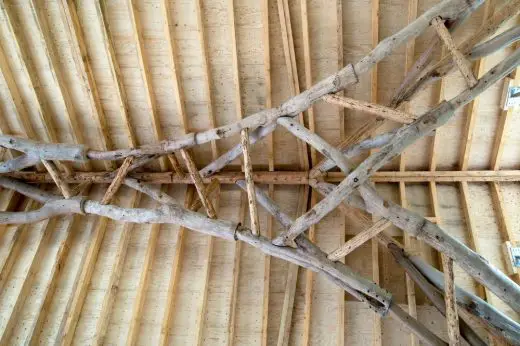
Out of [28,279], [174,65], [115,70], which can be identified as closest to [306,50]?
[174,65]

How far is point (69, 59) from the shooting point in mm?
5309

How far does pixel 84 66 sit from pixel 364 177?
3645 millimetres

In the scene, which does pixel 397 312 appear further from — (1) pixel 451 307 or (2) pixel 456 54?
(2) pixel 456 54

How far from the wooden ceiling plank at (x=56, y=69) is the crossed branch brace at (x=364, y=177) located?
710 millimetres

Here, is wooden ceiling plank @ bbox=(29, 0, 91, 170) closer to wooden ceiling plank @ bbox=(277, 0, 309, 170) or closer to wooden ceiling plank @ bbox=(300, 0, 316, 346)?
wooden ceiling plank @ bbox=(277, 0, 309, 170)

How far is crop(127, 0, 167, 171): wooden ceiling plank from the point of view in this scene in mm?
4883

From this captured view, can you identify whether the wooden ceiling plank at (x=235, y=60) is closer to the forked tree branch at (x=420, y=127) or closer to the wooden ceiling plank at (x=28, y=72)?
the forked tree branch at (x=420, y=127)

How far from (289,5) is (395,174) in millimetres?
2511

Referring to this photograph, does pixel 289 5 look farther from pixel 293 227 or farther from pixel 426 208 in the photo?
pixel 426 208

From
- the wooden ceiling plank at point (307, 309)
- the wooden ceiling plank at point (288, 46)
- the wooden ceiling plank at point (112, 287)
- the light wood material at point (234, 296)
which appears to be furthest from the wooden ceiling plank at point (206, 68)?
the wooden ceiling plank at point (307, 309)

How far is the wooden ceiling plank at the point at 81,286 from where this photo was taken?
5082 mm

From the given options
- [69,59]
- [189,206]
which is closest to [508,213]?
[189,206]

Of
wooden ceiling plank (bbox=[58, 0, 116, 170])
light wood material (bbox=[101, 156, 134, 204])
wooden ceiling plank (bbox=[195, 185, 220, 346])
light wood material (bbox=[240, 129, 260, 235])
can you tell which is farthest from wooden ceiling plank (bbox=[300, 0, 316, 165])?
wooden ceiling plank (bbox=[58, 0, 116, 170])

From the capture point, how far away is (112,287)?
17.4 ft
